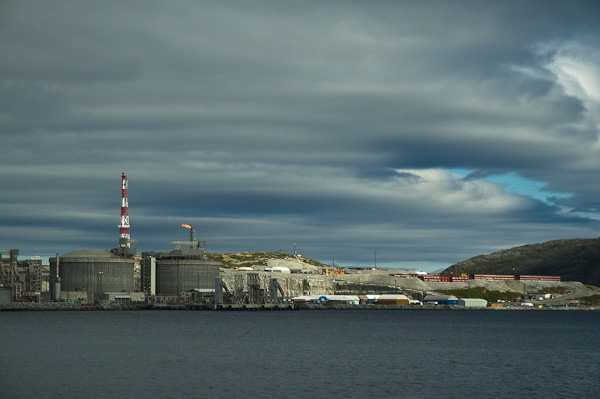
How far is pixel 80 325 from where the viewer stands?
149 metres

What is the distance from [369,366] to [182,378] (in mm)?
20052

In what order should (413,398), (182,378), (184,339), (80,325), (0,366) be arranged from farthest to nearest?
(80,325)
(184,339)
(0,366)
(182,378)
(413,398)

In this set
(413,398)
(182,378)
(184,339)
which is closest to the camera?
(413,398)

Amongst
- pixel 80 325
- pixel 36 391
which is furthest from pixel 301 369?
pixel 80 325

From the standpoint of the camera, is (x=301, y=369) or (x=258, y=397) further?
(x=301, y=369)

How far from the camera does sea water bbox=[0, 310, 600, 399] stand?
6166cm

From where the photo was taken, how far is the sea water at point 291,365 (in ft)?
202

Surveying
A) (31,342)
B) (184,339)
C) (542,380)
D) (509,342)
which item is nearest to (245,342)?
(184,339)

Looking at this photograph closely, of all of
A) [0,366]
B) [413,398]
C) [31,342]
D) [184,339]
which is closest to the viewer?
[413,398]

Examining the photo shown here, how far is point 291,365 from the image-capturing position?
259 feet

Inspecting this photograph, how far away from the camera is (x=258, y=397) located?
58.4 meters

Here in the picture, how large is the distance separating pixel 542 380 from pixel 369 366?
1702cm

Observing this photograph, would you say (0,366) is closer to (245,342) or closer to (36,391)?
(36,391)

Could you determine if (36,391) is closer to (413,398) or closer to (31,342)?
(413,398)
